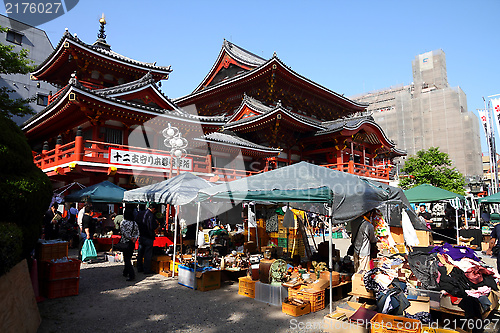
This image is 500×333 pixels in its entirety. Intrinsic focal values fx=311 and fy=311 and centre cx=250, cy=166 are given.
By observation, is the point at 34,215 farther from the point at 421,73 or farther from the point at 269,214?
the point at 421,73

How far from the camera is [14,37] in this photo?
1244 inches

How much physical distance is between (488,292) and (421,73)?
48.8 meters

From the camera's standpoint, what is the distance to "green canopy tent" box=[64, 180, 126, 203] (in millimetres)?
10773

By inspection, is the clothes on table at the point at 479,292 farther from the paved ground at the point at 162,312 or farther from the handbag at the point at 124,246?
the handbag at the point at 124,246

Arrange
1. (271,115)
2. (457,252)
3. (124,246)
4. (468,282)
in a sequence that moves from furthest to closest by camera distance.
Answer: (271,115) < (124,246) < (457,252) < (468,282)

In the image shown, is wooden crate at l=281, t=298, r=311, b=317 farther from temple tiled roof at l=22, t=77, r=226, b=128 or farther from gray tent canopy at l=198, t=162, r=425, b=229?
temple tiled roof at l=22, t=77, r=226, b=128

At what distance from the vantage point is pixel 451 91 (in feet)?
125

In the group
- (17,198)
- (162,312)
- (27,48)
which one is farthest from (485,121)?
(27,48)

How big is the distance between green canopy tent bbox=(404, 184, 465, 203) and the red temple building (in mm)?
7661

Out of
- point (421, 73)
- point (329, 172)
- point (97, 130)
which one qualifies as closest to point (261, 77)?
point (97, 130)

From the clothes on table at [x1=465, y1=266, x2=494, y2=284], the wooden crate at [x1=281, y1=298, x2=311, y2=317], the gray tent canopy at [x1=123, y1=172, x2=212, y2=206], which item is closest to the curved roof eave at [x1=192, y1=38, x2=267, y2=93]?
the gray tent canopy at [x1=123, y1=172, x2=212, y2=206]

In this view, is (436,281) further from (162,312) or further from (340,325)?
(162,312)

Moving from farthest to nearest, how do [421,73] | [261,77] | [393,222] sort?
[421,73] → [261,77] → [393,222]

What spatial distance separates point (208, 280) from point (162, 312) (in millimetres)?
1649
